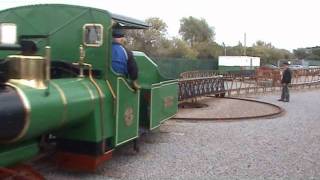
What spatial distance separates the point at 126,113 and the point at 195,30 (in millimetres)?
77358

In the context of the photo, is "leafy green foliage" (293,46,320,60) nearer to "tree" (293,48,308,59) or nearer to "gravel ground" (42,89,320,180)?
"tree" (293,48,308,59)

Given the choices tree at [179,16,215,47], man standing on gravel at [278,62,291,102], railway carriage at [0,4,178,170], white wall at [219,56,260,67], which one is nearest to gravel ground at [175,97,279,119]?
man standing on gravel at [278,62,291,102]

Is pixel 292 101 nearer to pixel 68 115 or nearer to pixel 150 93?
pixel 150 93

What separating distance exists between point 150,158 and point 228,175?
1486 millimetres

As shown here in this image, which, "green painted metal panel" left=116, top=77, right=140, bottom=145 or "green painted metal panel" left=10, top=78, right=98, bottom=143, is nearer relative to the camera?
"green painted metal panel" left=10, top=78, right=98, bottom=143

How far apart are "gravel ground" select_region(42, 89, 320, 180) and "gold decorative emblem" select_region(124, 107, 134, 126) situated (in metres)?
0.68

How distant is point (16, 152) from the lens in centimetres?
448

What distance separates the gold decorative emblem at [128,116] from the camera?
677cm

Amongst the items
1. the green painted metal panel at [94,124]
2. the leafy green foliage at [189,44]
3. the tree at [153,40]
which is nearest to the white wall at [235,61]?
the leafy green foliage at [189,44]

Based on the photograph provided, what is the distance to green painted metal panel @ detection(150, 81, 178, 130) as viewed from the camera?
8281 mm

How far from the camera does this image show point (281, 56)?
86375mm

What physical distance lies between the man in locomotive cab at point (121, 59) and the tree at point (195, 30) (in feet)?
249

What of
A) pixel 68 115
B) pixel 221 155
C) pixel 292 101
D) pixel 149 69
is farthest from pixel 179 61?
pixel 68 115

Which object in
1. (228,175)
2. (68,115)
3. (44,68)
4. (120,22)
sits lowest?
(228,175)
